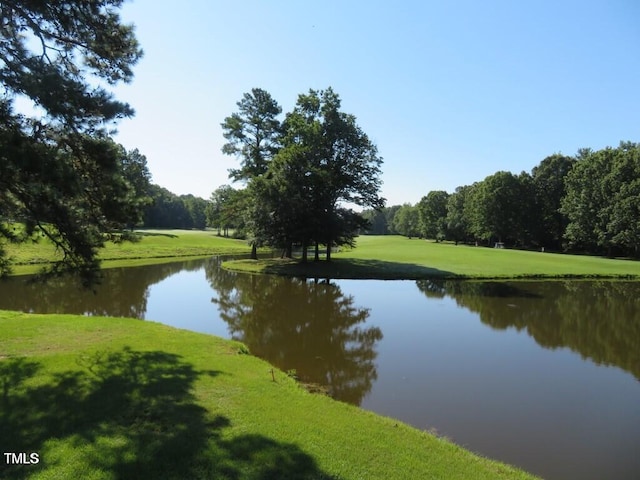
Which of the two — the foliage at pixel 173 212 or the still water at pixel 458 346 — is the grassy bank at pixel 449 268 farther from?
the foliage at pixel 173 212

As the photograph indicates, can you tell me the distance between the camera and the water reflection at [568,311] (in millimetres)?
13273

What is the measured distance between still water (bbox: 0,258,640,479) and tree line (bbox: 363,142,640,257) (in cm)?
1523

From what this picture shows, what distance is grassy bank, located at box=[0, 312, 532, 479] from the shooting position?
4.83 m

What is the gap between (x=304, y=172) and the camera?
3166 centimetres

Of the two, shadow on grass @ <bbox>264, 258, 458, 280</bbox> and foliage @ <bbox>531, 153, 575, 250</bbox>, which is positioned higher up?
foliage @ <bbox>531, 153, 575, 250</bbox>

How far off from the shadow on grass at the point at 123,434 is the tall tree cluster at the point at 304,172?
2367cm

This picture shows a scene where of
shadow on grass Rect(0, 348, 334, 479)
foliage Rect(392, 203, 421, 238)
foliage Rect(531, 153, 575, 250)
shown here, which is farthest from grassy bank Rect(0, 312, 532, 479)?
foliage Rect(392, 203, 421, 238)

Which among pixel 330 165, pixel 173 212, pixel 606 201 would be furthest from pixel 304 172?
pixel 173 212

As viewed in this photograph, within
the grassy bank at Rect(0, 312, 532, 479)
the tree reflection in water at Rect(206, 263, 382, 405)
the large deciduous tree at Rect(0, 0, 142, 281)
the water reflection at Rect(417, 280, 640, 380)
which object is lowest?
the tree reflection in water at Rect(206, 263, 382, 405)

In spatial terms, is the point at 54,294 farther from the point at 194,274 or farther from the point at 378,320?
the point at 378,320

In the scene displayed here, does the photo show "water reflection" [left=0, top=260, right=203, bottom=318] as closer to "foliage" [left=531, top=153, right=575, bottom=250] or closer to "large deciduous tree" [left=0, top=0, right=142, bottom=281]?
"large deciduous tree" [left=0, top=0, right=142, bottom=281]

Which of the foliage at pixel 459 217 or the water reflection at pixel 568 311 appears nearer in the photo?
the water reflection at pixel 568 311

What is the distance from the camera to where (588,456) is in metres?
6.60

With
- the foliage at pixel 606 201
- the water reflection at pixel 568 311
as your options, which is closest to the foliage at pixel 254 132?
the water reflection at pixel 568 311
